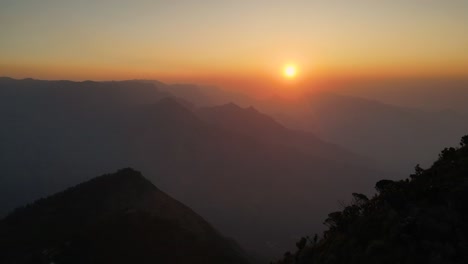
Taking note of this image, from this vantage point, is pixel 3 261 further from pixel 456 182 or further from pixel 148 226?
pixel 456 182

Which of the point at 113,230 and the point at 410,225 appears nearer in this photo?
the point at 410,225

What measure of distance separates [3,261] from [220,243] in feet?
206

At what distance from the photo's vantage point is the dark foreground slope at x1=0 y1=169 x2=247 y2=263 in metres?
86.3

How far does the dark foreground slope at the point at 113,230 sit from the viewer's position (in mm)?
86312

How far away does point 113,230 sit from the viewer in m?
94.7

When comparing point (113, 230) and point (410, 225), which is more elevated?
point (410, 225)

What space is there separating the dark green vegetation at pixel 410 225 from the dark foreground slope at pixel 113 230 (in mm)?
59494

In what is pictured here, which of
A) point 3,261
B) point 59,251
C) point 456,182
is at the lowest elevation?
point 3,261

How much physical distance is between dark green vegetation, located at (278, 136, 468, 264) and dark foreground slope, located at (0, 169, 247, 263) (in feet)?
195

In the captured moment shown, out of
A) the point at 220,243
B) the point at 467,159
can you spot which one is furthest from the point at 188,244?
the point at 467,159

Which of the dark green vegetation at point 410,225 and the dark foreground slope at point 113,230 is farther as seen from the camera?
the dark foreground slope at point 113,230

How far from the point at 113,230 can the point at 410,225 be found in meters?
86.5

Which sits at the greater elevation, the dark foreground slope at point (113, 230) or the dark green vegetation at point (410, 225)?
the dark green vegetation at point (410, 225)

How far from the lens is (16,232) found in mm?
117625
